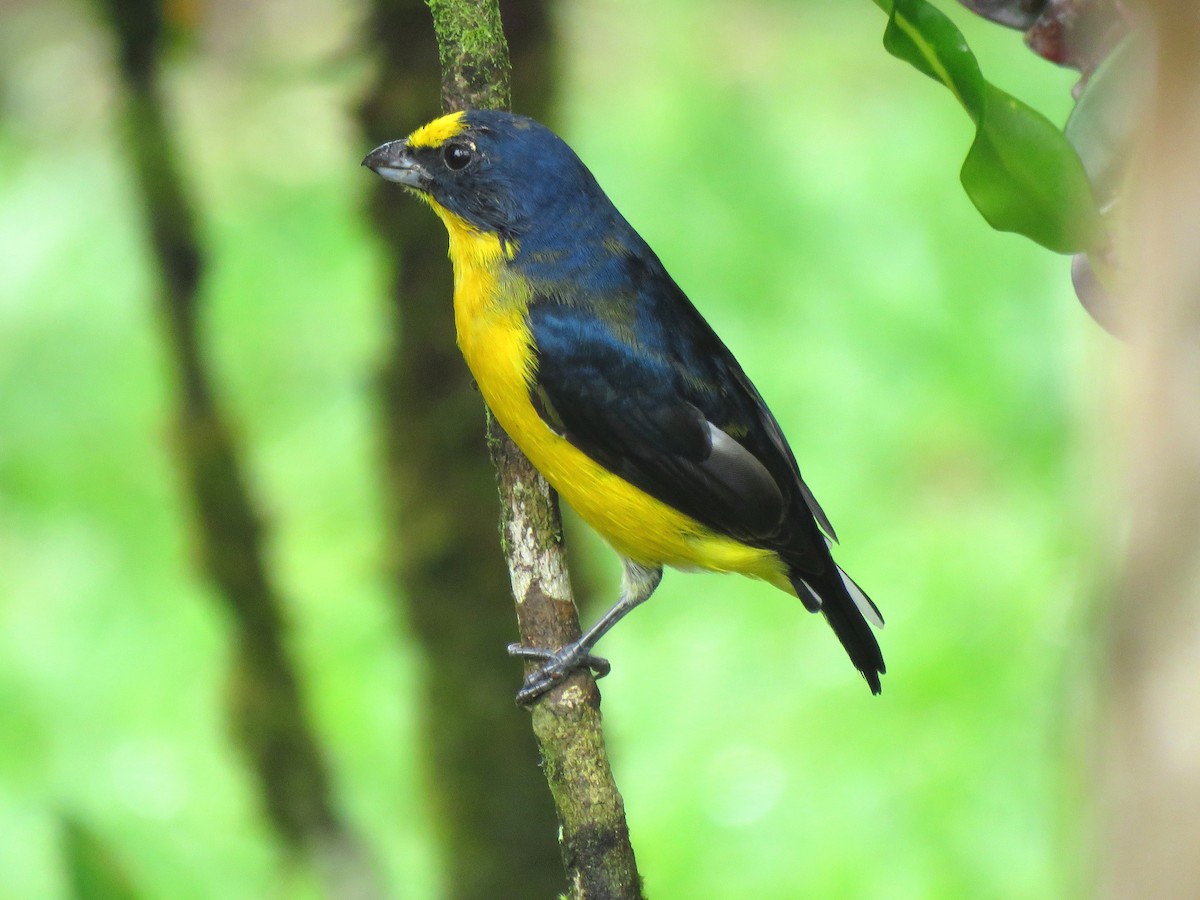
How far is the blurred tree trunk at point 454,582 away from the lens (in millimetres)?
3439

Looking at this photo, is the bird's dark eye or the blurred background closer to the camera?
the bird's dark eye

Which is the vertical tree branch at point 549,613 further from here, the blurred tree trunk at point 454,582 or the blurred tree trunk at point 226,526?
the blurred tree trunk at point 226,526

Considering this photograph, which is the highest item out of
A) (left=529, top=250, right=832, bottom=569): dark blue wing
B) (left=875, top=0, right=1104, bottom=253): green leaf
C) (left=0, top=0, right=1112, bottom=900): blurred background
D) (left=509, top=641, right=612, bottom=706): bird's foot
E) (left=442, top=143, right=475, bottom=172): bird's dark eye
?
(left=875, top=0, right=1104, bottom=253): green leaf

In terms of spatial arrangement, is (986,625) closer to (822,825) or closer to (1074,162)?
(822,825)

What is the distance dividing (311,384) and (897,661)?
2.67 metres

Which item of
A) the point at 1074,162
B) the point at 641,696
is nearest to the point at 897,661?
the point at 641,696

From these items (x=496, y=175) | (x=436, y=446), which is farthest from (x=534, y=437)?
(x=436, y=446)

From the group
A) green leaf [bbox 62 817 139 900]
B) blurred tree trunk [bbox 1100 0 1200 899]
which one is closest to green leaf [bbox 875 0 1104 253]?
blurred tree trunk [bbox 1100 0 1200 899]

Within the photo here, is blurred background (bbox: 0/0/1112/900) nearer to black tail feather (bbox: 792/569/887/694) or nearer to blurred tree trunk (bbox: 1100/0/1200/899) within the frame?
black tail feather (bbox: 792/569/887/694)

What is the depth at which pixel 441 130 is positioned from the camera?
285cm

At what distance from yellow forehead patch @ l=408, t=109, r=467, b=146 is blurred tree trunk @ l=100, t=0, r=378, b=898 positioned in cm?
63

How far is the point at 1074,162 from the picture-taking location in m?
2.05

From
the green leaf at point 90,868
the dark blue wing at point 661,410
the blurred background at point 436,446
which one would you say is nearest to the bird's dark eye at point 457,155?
the dark blue wing at point 661,410

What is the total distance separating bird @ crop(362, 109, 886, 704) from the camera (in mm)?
2824
